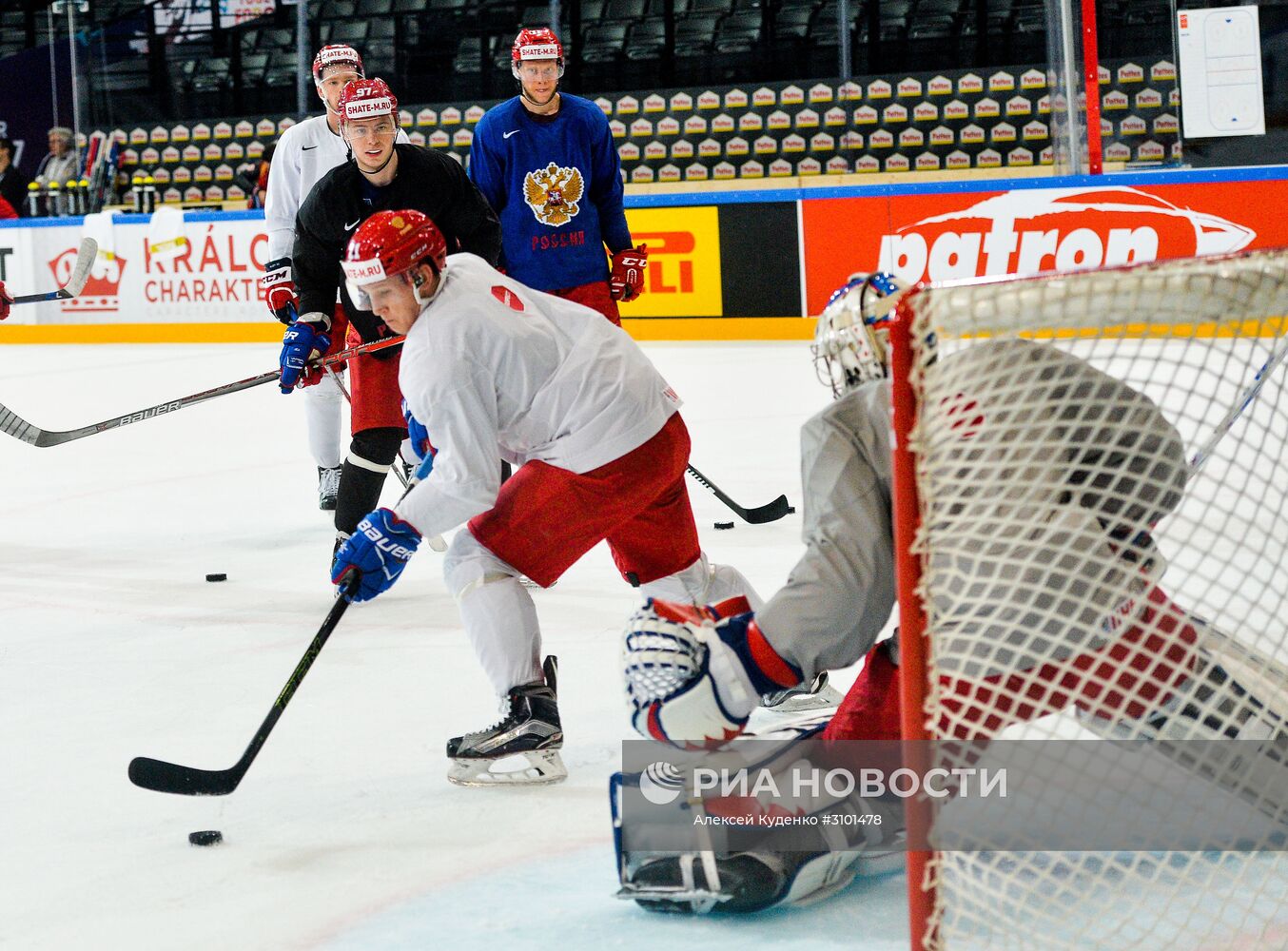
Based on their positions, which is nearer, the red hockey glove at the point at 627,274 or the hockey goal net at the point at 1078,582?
the hockey goal net at the point at 1078,582

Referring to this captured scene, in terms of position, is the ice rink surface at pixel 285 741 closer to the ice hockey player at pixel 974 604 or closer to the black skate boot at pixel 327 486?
the black skate boot at pixel 327 486

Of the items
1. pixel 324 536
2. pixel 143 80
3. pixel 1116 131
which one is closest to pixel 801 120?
pixel 1116 131

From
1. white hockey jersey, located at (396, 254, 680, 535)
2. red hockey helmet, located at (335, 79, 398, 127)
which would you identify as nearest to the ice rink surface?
white hockey jersey, located at (396, 254, 680, 535)

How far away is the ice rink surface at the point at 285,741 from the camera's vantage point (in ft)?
6.03

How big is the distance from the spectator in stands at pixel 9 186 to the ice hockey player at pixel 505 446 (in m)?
8.34

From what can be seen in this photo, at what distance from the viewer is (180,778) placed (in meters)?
2.20

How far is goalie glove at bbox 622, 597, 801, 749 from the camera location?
1670 millimetres

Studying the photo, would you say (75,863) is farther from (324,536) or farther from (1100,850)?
(324,536)

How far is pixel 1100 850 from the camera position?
1760mm

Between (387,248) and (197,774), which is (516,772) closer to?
(197,774)

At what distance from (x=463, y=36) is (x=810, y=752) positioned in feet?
33.5

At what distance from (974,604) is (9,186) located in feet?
31.5

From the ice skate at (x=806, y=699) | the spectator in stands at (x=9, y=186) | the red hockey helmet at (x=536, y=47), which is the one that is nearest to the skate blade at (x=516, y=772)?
the ice skate at (x=806, y=699)

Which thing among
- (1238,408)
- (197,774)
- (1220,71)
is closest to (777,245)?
(1220,71)
